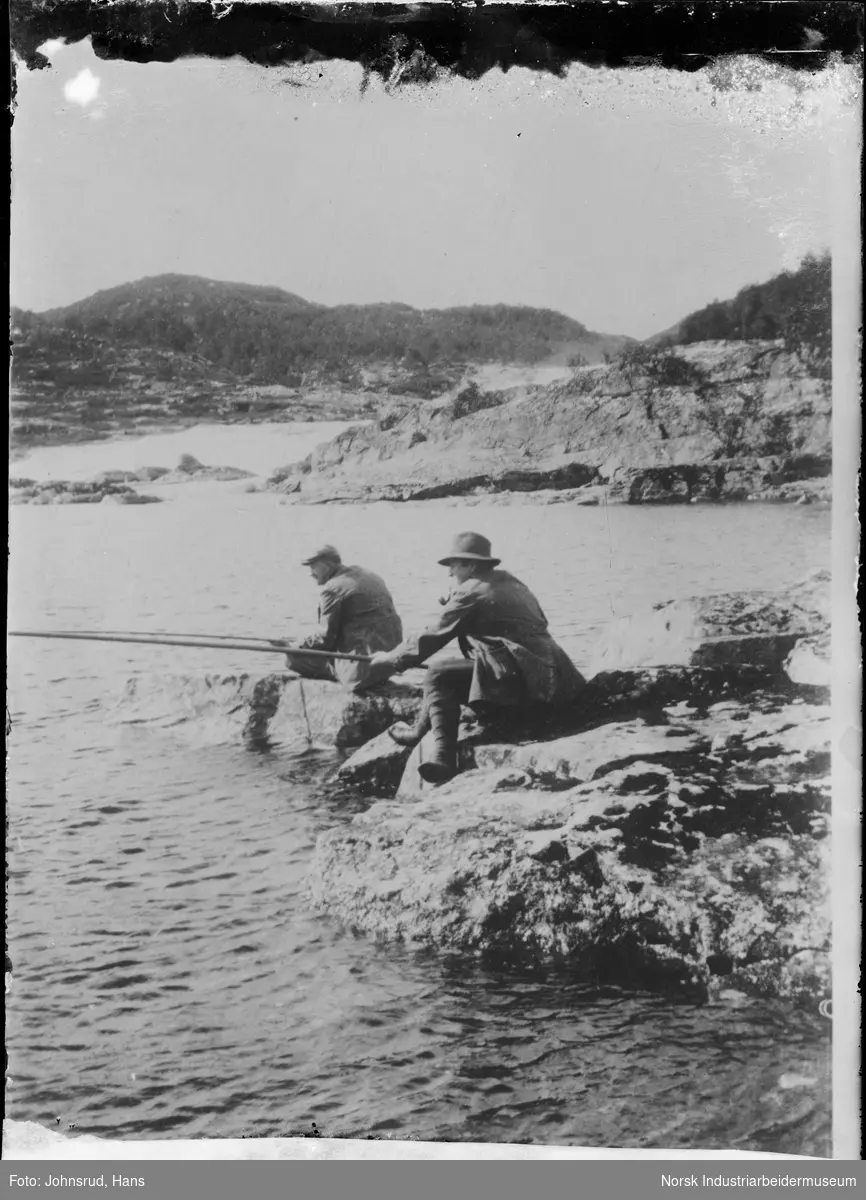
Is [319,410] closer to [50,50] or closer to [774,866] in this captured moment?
[50,50]

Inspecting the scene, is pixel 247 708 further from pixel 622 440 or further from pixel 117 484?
pixel 622 440

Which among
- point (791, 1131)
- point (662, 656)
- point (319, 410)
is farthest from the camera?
point (319, 410)

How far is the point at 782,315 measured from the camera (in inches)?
148

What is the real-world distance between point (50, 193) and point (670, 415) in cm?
252


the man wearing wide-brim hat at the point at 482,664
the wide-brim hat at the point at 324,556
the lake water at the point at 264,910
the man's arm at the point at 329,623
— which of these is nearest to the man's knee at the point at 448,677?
the man wearing wide-brim hat at the point at 482,664

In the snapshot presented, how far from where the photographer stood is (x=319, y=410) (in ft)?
12.9

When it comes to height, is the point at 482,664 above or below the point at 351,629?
below

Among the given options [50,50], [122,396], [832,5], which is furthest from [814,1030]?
[50,50]

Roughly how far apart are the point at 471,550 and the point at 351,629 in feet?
1.77

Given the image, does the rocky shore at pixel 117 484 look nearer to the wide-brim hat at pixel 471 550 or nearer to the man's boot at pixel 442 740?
the wide-brim hat at pixel 471 550

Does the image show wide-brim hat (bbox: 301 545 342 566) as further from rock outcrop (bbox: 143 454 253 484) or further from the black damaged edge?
the black damaged edge

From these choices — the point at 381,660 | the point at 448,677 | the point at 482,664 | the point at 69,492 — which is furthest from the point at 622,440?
the point at 69,492

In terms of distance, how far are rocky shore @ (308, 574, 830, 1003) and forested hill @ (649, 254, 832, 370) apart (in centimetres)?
93

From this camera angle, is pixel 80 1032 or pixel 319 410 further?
pixel 319 410
